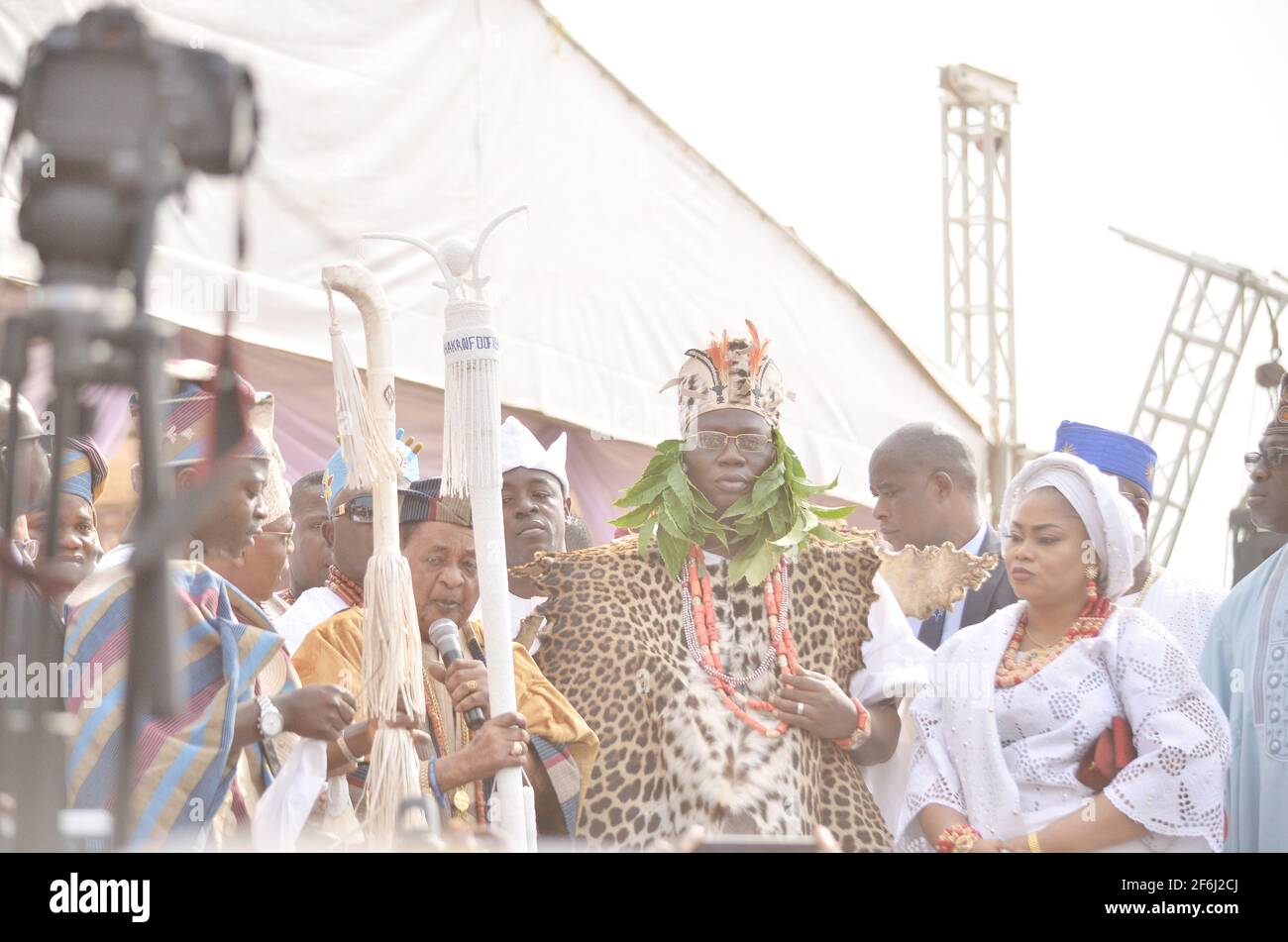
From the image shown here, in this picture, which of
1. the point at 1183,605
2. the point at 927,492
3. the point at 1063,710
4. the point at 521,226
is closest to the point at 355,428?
the point at 1063,710

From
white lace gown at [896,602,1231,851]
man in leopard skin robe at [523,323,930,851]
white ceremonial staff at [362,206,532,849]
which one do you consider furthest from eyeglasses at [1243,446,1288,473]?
white ceremonial staff at [362,206,532,849]

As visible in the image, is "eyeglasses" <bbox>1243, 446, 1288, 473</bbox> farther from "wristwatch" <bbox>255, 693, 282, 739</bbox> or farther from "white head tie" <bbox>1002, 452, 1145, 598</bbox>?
"wristwatch" <bbox>255, 693, 282, 739</bbox>

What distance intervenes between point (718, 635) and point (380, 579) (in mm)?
1237

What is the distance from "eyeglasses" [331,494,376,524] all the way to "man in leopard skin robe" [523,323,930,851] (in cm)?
58

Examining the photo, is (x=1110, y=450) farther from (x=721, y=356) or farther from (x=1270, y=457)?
(x=721, y=356)

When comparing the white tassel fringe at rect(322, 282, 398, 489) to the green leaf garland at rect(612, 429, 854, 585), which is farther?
the green leaf garland at rect(612, 429, 854, 585)

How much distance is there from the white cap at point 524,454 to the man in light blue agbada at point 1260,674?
7.98ft

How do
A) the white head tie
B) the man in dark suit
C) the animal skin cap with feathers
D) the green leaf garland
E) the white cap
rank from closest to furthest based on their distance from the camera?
the white head tie → the green leaf garland → the animal skin cap with feathers → the white cap → the man in dark suit

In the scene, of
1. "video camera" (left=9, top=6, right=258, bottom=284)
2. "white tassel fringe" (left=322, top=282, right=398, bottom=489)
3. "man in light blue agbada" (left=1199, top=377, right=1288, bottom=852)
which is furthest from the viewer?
"man in light blue agbada" (left=1199, top=377, right=1288, bottom=852)

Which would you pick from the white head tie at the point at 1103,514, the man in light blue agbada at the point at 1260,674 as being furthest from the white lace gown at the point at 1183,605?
the white head tie at the point at 1103,514

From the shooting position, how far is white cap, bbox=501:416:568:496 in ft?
19.7

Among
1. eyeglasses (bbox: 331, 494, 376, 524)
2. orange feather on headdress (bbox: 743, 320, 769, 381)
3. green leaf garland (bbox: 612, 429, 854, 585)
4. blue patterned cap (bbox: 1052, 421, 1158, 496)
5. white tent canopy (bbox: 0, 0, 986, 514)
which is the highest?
white tent canopy (bbox: 0, 0, 986, 514)

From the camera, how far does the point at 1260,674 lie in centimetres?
543
